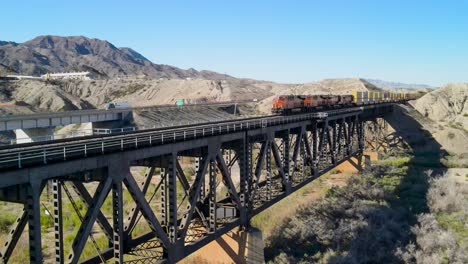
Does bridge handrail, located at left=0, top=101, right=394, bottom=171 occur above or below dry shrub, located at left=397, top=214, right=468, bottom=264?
above

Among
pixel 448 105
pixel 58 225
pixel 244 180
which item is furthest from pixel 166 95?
pixel 58 225

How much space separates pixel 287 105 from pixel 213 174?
3187cm

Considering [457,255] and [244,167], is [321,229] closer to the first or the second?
[457,255]

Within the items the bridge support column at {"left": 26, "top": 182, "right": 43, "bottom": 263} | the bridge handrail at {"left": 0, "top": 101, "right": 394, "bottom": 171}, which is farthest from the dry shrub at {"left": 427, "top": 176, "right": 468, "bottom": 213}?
the bridge support column at {"left": 26, "top": 182, "right": 43, "bottom": 263}

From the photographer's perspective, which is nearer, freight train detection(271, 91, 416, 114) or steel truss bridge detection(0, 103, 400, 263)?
steel truss bridge detection(0, 103, 400, 263)

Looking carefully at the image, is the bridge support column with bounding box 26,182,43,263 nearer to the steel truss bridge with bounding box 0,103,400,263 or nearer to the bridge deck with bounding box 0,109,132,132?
the steel truss bridge with bounding box 0,103,400,263

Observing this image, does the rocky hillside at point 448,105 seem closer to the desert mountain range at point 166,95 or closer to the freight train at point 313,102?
the desert mountain range at point 166,95

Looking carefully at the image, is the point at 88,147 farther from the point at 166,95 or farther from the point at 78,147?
the point at 166,95

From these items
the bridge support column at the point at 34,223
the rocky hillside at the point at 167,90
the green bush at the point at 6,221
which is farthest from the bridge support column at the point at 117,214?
the rocky hillside at the point at 167,90

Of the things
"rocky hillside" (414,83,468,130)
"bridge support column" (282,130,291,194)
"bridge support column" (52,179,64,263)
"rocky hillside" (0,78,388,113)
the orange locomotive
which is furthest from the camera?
"rocky hillside" (0,78,388,113)

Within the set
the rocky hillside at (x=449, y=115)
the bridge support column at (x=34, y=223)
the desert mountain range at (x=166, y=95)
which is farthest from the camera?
the desert mountain range at (x=166, y=95)

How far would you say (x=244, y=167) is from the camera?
2925 centimetres

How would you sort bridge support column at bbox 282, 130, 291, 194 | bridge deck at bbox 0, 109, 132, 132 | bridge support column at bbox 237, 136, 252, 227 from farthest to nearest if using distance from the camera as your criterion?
bridge deck at bbox 0, 109, 132, 132, bridge support column at bbox 282, 130, 291, 194, bridge support column at bbox 237, 136, 252, 227

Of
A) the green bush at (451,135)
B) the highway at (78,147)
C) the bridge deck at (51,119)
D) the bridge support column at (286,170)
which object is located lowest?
the green bush at (451,135)
